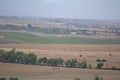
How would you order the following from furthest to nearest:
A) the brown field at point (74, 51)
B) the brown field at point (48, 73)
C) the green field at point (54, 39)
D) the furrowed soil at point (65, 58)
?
the green field at point (54, 39) → the brown field at point (74, 51) → the furrowed soil at point (65, 58) → the brown field at point (48, 73)

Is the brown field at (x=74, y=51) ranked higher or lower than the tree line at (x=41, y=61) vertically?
higher

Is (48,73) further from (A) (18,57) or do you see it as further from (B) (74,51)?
(B) (74,51)

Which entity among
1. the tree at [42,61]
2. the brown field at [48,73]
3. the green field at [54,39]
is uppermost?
the green field at [54,39]

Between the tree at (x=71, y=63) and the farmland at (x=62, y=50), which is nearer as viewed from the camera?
the farmland at (x=62, y=50)

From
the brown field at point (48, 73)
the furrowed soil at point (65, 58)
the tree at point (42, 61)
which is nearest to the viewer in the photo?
the brown field at point (48, 73)

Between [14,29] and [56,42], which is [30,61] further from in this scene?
[14,29]

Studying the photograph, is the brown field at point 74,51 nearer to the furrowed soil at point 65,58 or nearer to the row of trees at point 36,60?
the furrowed soil at point 65,58

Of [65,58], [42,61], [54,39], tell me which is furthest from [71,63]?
[54,39]

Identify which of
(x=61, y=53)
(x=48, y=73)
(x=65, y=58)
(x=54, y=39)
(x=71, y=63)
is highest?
(x=54, y=39)

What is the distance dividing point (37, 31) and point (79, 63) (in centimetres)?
289

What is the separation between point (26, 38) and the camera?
7859 millimetres

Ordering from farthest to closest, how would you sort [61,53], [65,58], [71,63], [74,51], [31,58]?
[74,51]
[61,53]
[65,58]
[31,58]
[71,63]

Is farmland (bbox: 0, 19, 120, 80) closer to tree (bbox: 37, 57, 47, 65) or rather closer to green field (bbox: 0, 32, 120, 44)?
green field (bbox: 0, 32, 120, 44)

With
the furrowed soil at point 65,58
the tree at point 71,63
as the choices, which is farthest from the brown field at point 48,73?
the tree at point 71,63
